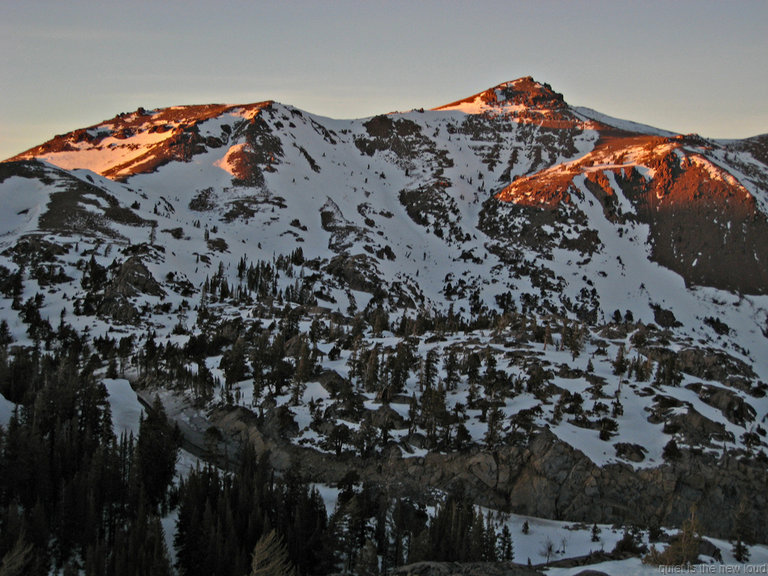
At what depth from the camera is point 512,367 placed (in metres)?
110

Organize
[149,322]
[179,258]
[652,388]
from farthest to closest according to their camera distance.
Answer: [179,258] → [149,322] → [652,388]

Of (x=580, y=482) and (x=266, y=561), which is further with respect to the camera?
(x=580, y=482)

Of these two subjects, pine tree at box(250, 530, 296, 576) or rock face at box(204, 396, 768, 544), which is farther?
rock face at box(204, 396, 768, 544)

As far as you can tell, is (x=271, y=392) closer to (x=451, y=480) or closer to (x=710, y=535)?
(x=451, y=480)

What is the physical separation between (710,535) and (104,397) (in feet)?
298

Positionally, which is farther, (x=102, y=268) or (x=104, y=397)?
(x=102, y=268)

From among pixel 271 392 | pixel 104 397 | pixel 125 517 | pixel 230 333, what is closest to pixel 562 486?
pixel 271 392

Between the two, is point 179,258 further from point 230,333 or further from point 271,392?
point 271,392

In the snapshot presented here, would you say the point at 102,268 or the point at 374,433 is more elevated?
the point at 102,268

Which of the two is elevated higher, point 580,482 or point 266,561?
point 580,482

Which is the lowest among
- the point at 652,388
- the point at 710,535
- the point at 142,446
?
the point at 710,535

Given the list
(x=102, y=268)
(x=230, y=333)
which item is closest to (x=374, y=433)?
(x=230, y=333)

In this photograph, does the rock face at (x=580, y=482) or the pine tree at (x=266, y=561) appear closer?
the pine tree at (x=266, y=561)

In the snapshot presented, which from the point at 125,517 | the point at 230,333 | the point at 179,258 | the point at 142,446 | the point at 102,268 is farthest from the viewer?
the point at 179,258
